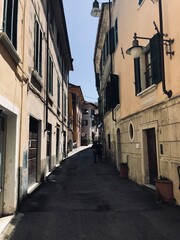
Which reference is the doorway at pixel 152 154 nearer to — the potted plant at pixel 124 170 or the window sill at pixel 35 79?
the potted plant at pixel 124 170

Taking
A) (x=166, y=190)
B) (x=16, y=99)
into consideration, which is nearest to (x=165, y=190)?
(x=166, y=190)

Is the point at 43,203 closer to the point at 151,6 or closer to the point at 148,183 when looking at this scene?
the point at 148,183

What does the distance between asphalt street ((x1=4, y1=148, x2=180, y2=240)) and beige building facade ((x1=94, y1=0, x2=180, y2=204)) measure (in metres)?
1.00

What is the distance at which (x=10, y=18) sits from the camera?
18.8 feet

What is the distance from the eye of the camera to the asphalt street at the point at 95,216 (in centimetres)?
466

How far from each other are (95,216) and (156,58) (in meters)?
4.74

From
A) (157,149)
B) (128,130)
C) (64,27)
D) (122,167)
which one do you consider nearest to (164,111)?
(157,149)

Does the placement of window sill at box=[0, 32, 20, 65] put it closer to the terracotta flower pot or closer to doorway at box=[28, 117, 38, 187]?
doorway at box=[28, 117, 38, 187]

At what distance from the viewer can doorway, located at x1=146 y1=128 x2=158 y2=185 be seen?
839 centimetres

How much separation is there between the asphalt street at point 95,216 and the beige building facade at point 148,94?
1.00m

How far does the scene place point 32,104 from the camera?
8344mm

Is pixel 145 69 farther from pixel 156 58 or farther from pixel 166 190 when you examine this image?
pixel 166 190

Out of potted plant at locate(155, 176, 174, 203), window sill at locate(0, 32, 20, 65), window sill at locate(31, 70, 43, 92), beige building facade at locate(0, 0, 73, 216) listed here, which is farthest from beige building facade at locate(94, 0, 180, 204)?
window sill at locate(0, 32, 20, 65)

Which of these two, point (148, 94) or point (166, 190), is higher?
point (148, 94)
